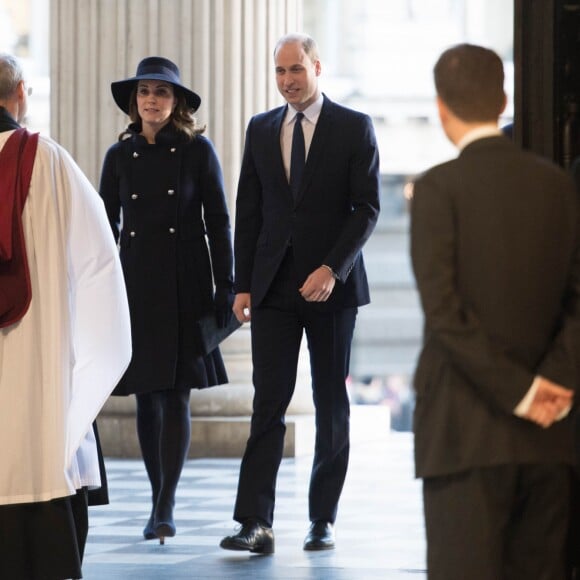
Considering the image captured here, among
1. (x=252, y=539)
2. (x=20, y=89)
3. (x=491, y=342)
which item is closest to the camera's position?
(x=491, y=342)

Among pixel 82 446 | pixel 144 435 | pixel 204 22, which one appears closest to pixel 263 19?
pixel 204 22

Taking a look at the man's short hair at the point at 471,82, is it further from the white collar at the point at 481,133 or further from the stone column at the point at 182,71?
the stone column at the point at 182,71

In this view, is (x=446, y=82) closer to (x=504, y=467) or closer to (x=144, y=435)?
(x=504, y=467)

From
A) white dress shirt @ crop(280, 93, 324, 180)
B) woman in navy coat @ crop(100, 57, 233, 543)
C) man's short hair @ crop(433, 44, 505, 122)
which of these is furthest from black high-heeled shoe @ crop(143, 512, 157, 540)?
man's short hair @ crop(433, 44, 505, 122)

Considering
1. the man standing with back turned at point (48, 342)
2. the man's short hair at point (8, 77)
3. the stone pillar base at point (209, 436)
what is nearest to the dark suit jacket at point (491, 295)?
the man standing with back turned at point (48, 342)

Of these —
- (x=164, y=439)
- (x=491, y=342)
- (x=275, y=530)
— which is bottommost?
(x=275, y=530)

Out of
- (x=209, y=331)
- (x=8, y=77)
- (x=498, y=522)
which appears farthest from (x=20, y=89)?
(x=498, y=522)

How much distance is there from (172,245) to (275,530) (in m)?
1.32

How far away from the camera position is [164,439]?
6641 mm

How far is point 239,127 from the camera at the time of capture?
10344 mm

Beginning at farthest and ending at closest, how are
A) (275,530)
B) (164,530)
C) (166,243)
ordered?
(275,530), (166,243), (164,530)

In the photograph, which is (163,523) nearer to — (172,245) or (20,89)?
(172,245)

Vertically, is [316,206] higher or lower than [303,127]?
lower

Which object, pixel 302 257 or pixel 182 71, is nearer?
pixel 302 257
